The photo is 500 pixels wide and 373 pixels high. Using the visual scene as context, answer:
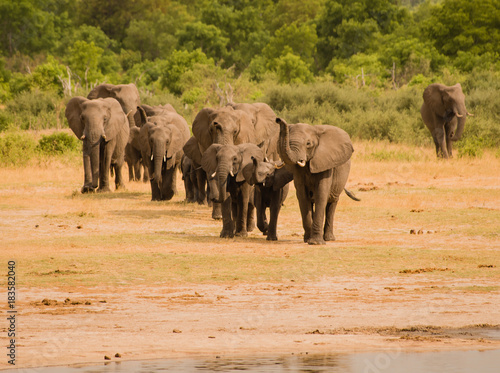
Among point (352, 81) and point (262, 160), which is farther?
point (352, 81)

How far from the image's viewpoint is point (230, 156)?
1240cm

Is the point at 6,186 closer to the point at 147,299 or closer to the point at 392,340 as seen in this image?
the point at 147,299

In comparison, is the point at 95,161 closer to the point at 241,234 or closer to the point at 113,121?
the point at 113,121

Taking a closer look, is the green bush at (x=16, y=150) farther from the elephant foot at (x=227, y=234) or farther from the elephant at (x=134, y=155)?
the elephant foot at (x=227, y=234)

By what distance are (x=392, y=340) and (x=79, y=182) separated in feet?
49.7

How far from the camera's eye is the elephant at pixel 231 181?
40.5 ft

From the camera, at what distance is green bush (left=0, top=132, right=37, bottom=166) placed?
24.6m

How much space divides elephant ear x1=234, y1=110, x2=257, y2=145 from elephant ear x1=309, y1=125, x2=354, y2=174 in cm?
314

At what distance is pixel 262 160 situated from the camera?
12.7 m

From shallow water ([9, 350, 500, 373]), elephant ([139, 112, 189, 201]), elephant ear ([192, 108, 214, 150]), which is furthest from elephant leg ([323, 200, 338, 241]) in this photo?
shallow water ([9, 350, 500, 373])

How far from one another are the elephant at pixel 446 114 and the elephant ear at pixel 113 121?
31.0 ft

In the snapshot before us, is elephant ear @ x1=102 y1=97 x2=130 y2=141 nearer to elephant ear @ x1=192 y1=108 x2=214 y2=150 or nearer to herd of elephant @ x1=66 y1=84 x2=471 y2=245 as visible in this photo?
herd of elephant @ x1=66 y1=84 x2=471 y2=245

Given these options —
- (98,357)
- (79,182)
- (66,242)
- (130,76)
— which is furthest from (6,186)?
(130,76)

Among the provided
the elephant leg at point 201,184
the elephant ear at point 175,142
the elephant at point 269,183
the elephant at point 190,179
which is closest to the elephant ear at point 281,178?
the elephant at point 269,183
